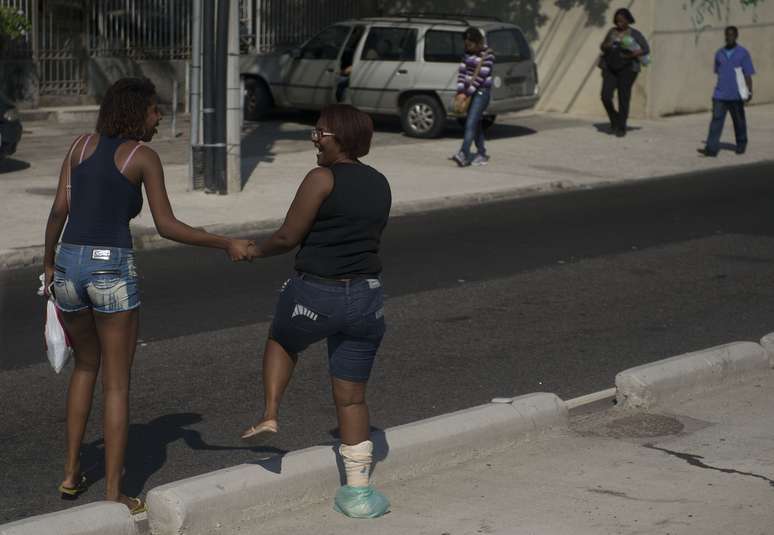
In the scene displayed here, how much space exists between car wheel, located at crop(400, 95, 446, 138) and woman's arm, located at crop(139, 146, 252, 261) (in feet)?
49.9

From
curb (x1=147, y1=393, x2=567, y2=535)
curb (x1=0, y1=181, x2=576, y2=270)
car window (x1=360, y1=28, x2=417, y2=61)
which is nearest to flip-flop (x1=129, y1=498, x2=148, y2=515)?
curb (x1=147, y1=393, x2=567, y2=535)

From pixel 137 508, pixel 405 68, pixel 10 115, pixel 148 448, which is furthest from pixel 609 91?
pixel 137 508

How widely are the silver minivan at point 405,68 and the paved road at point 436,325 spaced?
6143 millimetres

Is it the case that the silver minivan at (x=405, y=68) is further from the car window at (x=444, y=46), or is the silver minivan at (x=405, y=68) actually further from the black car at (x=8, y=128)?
the black car at (x=8, y=128)

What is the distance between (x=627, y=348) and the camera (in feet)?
28.6

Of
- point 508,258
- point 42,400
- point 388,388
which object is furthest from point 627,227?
point 42,400

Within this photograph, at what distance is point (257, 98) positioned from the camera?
74.8 ft

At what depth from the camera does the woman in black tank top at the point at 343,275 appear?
5.25 m

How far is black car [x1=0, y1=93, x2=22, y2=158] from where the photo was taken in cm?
1606

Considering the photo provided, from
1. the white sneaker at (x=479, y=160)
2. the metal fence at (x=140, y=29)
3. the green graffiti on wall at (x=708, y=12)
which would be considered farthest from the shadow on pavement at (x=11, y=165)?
the green graffiti on wall at (x=708, y=12)

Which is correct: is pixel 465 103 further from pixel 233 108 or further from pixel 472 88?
pixel 233 108

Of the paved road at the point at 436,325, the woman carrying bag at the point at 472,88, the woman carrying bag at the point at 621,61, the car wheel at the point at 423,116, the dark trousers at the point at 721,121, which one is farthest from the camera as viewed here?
the woman carrying bag at the point at 621,61

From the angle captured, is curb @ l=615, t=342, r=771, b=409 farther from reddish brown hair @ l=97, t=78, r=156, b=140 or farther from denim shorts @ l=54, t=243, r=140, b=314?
reddish brown hair @ l=97, t=78, r=156, b=140

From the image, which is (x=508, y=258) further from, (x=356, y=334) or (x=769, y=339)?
(x=356, y=334)
